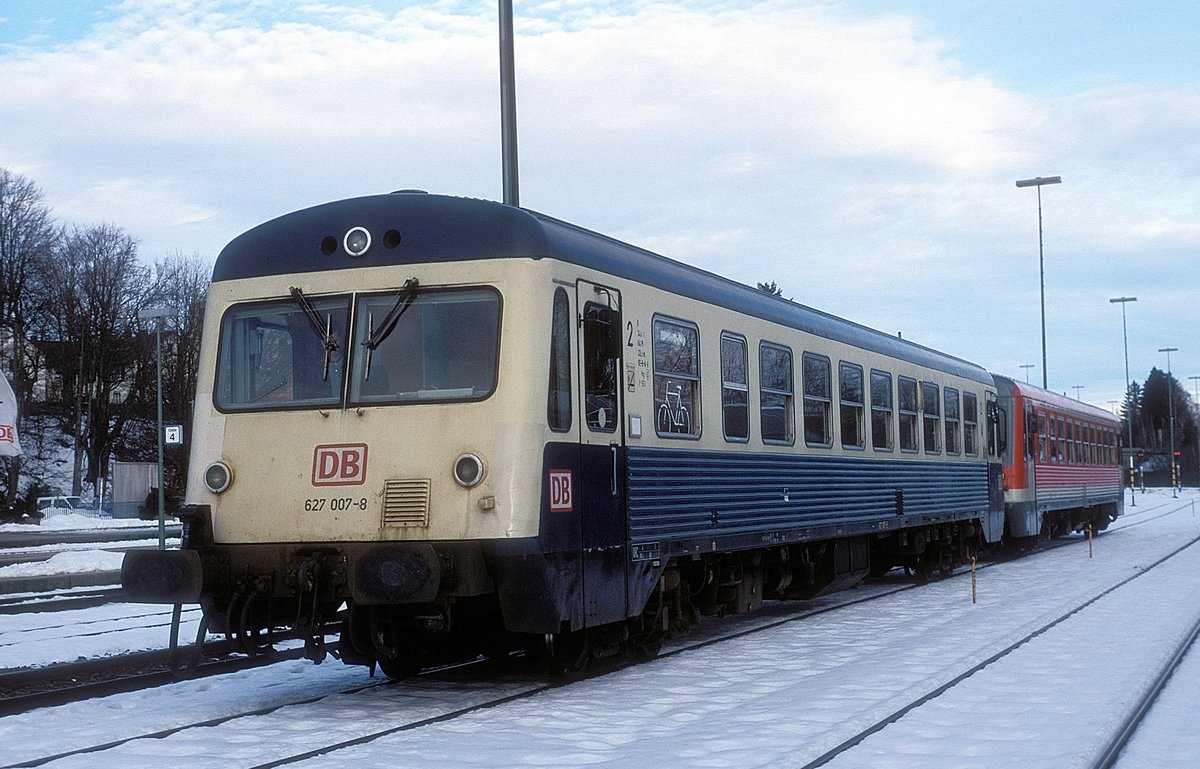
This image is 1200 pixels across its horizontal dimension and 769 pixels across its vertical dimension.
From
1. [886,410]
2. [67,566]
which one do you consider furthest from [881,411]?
[67,566]

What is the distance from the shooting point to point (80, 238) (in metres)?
55.7

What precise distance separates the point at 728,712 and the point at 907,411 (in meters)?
9.48

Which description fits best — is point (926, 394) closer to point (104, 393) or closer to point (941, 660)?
point (941, 660)

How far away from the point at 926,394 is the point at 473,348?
1063cm

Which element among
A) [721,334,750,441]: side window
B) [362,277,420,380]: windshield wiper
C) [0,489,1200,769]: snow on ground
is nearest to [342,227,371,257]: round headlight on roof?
[362,277,420,380]: windshield wiper

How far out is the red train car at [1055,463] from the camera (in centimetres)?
2445

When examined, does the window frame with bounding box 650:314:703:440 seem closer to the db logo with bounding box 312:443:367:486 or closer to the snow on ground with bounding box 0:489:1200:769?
the snow on ground with bounding box 0:489:1200:769

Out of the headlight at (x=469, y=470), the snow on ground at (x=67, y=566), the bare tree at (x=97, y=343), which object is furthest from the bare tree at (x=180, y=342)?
the headlight at (x=469, y=470)

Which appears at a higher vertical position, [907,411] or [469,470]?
[907,411]

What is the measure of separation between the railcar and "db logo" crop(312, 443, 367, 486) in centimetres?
1

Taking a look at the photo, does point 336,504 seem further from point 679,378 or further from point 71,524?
point 71,524

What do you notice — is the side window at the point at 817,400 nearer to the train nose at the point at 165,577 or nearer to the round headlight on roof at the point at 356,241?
the round headlight on roof at the point at 356,241

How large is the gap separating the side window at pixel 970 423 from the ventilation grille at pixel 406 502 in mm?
12947

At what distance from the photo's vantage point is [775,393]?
43.2 ft
